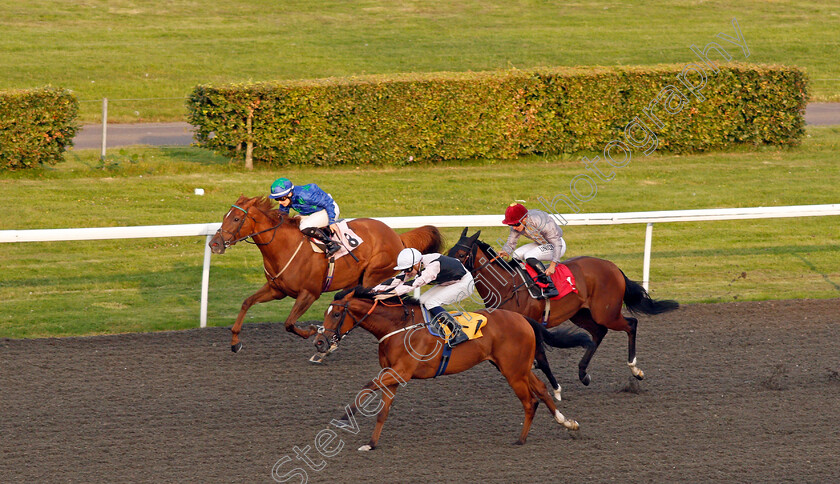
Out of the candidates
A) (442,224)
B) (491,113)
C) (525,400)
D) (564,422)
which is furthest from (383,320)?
(491,113)

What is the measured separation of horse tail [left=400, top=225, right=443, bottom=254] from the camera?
343 inches

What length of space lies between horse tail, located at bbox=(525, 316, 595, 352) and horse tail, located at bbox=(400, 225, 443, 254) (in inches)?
88.5

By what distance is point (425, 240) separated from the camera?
873 centimetres

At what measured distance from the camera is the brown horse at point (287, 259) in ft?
25.6

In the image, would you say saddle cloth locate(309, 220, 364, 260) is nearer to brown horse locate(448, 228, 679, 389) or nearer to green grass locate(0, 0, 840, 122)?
brown horse locate(448, 228, 679, 389)

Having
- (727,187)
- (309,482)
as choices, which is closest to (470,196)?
(727,187)

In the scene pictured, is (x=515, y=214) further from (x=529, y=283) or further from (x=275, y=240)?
(x=275, y=240)

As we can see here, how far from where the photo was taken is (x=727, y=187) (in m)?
14.4

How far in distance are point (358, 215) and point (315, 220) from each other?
14.8 feet

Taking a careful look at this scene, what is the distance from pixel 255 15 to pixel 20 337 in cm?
2053

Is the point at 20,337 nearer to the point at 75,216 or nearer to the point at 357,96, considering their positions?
the point at 75,216

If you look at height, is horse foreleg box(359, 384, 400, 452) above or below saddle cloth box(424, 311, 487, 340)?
below

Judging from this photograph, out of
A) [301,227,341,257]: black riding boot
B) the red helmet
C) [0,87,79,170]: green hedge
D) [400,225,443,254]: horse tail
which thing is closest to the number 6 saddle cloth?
the red helmet

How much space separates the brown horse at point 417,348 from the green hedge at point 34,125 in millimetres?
8902
